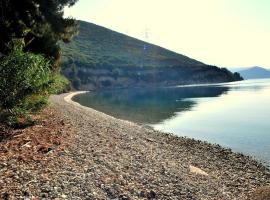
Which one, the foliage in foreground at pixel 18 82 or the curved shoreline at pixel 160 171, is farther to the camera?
the foliage in foreground at pixel 18 82

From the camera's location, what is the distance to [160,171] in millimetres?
Answer: 21172

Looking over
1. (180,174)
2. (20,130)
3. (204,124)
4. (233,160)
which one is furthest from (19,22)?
(204,124)

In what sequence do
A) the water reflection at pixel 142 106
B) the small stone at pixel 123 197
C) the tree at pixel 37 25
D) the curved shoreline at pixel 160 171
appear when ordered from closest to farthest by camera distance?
the small stone at pixel 123 197 → the curved shoreline at pixel 160 171 → the tree at pixel 37 25 → the water reflection at pixel 142 106

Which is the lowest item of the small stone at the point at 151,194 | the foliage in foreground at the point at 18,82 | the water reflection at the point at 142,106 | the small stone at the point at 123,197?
the water reflection at the point at 142,106

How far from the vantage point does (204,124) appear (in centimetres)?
6000

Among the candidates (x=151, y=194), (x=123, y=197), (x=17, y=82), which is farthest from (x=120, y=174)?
(x=17, y=82)

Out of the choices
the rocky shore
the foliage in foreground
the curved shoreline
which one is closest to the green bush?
the foliage in foreground

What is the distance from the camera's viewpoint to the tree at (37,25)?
2981cm

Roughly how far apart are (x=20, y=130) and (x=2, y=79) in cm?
499

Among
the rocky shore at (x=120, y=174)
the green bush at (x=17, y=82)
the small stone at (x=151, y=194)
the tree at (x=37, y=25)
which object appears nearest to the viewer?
the rocky shore at (x=120, y=174)

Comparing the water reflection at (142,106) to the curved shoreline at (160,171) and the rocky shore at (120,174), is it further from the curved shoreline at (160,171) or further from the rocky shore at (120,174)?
the rocky shore at (120,174)

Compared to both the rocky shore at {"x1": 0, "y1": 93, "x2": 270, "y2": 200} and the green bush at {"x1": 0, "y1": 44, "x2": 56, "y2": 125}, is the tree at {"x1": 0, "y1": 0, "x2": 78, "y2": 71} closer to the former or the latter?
the green bush at {"x1": 0, "y1": 44, "x2": 56, "y2": 125}

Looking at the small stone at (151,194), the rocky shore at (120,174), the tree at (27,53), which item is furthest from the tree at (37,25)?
the small stone at (151,194)

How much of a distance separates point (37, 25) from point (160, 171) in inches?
814
